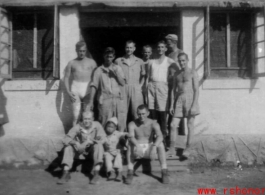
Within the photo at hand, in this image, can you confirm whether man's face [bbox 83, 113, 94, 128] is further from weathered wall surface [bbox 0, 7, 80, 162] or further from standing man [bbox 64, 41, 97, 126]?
weathered wall surface [bbox 0, 7, 80, 162]

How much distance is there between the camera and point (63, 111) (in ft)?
20.7

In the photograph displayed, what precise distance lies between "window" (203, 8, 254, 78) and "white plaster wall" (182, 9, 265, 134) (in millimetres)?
283

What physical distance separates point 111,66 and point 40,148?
197 centimetres

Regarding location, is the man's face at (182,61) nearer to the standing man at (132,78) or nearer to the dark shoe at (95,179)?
the standing man at (132,78)

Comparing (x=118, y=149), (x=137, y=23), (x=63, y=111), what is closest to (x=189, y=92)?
(x=118, y=149)

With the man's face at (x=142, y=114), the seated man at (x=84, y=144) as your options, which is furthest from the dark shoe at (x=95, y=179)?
the man's face at (x=142, y=114)

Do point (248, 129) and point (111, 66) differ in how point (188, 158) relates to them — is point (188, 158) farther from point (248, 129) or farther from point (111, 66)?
point (111, 66)

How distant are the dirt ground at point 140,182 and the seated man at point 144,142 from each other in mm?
243

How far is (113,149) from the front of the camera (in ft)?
17.0

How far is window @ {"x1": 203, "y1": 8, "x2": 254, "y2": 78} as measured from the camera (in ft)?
21.6

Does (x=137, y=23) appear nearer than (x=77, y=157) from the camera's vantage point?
No

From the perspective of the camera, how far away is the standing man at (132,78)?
579 centimetres

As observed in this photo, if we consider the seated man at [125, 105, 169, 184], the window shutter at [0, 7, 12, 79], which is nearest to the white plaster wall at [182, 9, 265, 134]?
the seated man at [125, 105, 169, 184]

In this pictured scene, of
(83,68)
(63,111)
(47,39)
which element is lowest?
(63,111)
